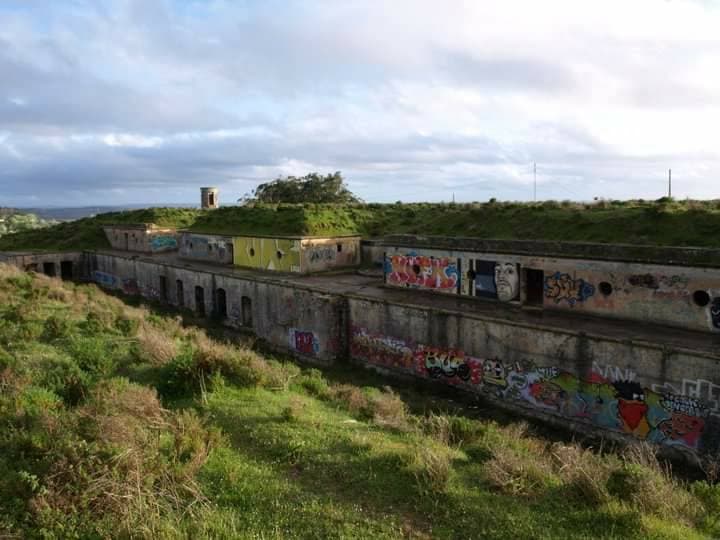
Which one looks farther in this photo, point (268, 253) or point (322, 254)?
point (268, 253)

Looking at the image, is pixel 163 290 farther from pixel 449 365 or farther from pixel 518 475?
pixel 518 475

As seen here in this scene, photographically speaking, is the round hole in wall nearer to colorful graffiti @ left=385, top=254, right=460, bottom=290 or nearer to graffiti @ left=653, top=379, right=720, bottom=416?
graffiti @ left=653, top=379, right=720, bottom=416

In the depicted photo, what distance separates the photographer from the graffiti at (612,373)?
13.8m

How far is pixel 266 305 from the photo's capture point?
24.9 meters

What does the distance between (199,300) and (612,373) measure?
21967mm

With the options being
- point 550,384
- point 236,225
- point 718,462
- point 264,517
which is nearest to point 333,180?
point 236,225

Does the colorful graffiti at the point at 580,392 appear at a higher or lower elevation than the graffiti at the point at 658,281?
lower

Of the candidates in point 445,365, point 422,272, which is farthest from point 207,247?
point 445,365

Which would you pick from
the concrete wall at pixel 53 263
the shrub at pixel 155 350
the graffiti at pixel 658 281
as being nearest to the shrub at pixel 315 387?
the shrub at pixel 155 350

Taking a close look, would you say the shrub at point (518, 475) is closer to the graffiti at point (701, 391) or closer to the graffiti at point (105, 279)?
the graffiti at point (701, 391)

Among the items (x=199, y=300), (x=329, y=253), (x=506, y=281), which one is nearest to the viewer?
(x=506, y=281)

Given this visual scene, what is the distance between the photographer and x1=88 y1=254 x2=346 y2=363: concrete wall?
2141 cm

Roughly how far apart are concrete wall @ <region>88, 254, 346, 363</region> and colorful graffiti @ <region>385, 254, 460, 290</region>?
301 centimetres

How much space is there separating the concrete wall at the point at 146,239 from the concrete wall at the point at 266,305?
5.11 metres
